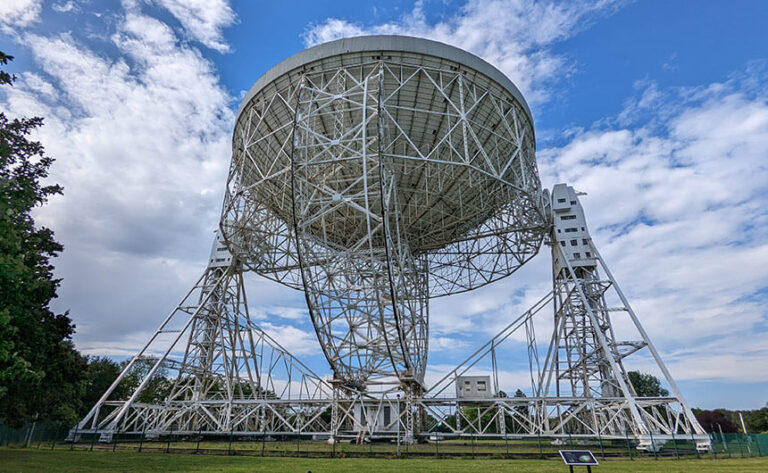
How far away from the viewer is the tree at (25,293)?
10.5 meters

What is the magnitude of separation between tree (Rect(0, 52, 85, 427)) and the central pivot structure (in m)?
7.66

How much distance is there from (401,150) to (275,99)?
604 cm

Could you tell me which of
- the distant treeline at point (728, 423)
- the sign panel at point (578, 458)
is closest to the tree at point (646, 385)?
the distant treeline at point (728, 423)

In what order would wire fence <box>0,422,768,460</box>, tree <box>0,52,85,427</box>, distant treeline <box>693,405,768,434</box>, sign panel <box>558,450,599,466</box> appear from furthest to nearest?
distant treeline <box>693,405,768,434</box>, wire fence <box>0,422,768,460</box>, tree <box>0,52,85,427</box>, sign panel <box>558,450,599,466</box>

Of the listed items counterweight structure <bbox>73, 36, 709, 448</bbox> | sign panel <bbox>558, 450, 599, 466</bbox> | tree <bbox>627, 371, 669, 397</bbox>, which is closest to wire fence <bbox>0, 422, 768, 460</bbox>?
counterweight structure <bbox>73, 36, 709, 448</bbox>

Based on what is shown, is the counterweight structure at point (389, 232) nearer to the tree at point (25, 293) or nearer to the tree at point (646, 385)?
the tree at point (25, 293)

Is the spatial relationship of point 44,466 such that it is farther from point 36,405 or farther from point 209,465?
point 36,405

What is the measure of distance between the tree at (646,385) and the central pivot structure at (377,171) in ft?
166

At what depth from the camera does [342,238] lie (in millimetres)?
24406

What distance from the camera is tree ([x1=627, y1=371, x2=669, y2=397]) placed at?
2438 inches

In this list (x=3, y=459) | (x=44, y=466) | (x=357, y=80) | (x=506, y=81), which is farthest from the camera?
(x=506, y=81)

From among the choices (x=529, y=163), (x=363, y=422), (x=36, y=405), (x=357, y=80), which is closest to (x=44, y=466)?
(x=36, y=405)

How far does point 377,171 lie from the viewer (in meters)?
18.5

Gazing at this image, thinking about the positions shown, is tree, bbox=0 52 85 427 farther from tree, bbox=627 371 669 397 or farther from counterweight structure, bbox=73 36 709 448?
tree, bbox=627 371 669 397
